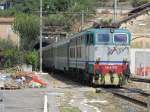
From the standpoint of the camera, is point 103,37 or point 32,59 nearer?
point 103,37

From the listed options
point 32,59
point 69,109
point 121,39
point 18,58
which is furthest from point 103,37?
point 32,59

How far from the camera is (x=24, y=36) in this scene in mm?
76312

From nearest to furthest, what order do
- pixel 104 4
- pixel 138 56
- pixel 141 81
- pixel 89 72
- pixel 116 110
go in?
pixel 116 110, pixel 89 72, pixel 141 81, pixel 138 56, pixel 104 4

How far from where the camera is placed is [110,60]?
112 ft

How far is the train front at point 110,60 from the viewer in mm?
33875

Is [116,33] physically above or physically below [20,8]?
below

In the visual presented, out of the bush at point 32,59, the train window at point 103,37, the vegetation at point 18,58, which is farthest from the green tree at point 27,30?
the train window at point 103,37

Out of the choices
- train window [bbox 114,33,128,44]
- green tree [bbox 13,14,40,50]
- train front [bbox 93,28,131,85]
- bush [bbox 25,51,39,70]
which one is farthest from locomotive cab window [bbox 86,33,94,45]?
green tree [bbox 13,14,40,50]

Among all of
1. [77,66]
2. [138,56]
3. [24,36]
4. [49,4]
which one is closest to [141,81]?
[77,66]

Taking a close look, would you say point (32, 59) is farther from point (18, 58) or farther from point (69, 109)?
point (69, 109)

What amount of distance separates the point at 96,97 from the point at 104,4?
113413 mm

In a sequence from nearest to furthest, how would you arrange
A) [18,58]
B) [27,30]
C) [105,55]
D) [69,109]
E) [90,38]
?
[69,109] → [105,55] → [90,38] → [18,58] → [27,30]

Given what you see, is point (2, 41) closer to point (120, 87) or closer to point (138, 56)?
point (138, 56)

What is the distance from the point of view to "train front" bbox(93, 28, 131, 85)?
33.9 meters
